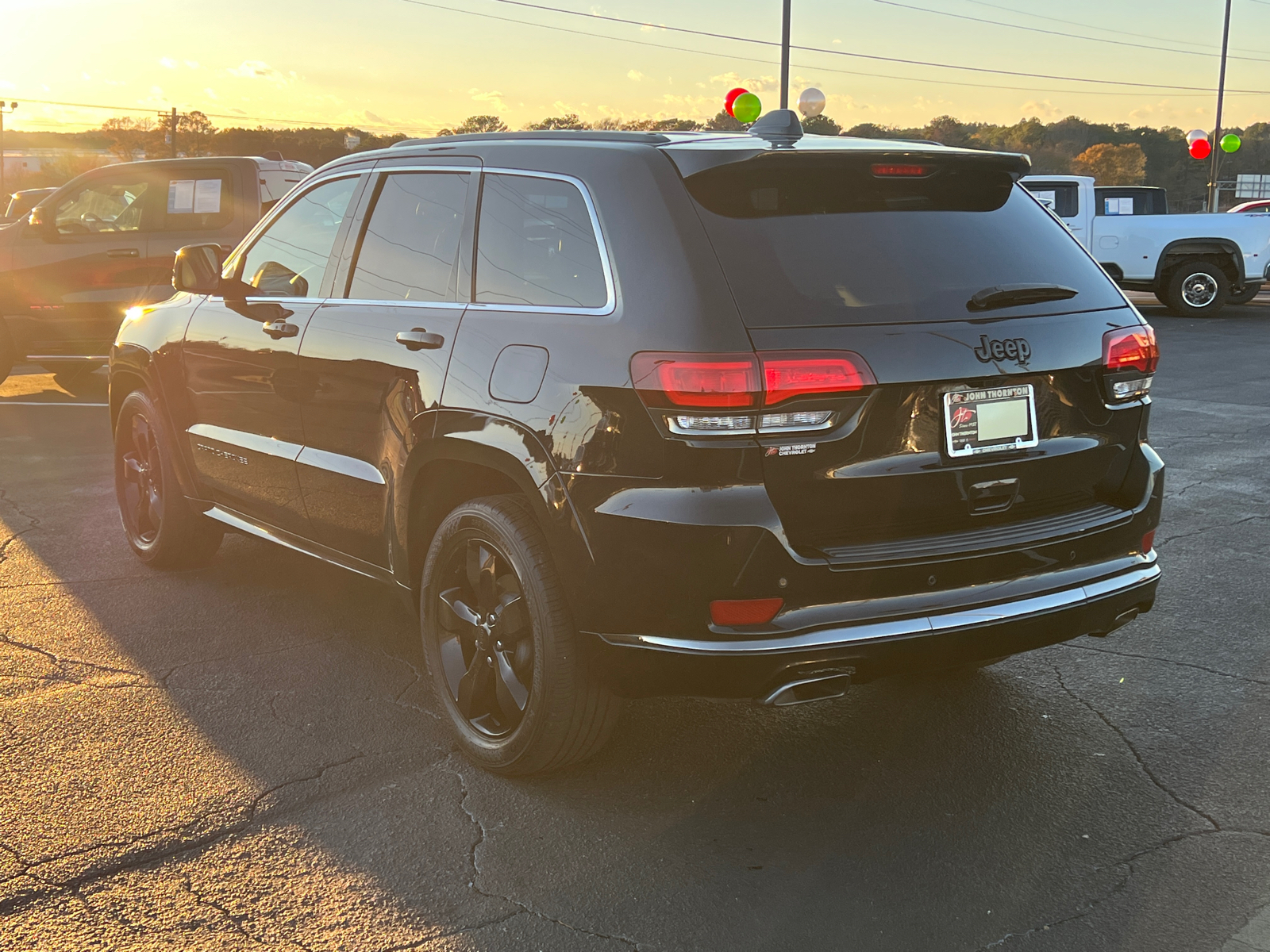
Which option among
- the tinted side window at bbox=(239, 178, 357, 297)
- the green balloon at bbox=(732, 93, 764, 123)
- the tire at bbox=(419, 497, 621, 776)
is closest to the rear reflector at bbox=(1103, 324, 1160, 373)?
the tire at bbox=(419, 497, 621, 776)

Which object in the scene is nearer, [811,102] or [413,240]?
[413,240]

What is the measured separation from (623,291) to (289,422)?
6.10 ft

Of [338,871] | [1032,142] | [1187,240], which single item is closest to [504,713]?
[338,871]

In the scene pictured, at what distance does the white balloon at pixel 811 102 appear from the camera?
20703 millimetres

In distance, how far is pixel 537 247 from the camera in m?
3.62

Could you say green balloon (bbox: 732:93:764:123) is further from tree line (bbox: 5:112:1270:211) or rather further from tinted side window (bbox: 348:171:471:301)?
tree line (bbox: 5:112:1270:211)

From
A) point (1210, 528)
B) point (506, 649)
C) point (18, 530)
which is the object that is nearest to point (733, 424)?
point (506, 649)

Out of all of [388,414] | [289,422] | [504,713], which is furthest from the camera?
[289,422]

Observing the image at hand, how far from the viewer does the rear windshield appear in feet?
10.4

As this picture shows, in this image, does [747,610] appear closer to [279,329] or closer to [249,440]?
[279,329]

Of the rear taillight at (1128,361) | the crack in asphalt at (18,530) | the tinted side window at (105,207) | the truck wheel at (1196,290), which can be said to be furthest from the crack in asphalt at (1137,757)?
the truck wheel at (1196,290)

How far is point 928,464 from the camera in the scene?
10.4 feet

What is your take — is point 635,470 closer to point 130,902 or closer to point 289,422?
point 130,902

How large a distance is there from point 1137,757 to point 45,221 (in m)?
10.7
